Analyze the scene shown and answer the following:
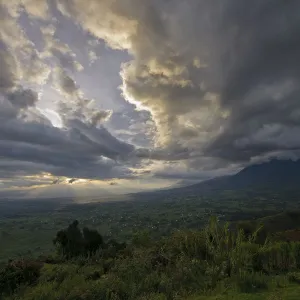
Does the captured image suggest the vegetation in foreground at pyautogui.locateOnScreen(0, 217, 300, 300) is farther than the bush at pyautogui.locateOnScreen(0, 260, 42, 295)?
No

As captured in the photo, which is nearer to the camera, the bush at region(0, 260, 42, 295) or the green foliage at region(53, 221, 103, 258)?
the bush at region(0, 260, 42, 295)

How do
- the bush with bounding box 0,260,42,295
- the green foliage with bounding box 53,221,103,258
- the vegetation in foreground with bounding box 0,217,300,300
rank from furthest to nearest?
the green foliage with bounding box 53,221,103,258
the bush with bounding box 0,260,42,295
the vegetation in foreground with bounding box 0,217,300,300

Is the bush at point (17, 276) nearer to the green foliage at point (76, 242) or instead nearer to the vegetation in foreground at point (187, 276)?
the vegetation in foreground at point (187, 276)

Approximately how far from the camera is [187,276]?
14.6m

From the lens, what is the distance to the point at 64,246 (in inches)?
1758

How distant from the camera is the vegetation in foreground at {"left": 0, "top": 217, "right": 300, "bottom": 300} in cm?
1252

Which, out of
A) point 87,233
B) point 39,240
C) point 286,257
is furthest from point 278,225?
point 39,240

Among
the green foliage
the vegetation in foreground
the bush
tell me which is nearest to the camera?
the vegetation in foreground

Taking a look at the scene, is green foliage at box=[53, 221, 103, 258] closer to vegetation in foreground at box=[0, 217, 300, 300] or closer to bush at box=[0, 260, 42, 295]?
vegetation in foreground at box=[0, 217, 300, 300]

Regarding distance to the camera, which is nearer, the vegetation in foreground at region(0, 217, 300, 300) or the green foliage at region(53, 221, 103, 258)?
the vegetation in foreground at region(0, 217, 300, 300)

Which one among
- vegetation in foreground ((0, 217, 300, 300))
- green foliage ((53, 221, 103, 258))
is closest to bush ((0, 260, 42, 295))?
vegetation in foreground ((0, 217, 300, 300))

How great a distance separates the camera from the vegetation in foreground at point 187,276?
41.1ft

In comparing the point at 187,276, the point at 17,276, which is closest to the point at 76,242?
A: the point at 17,276

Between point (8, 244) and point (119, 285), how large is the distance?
172802mm
